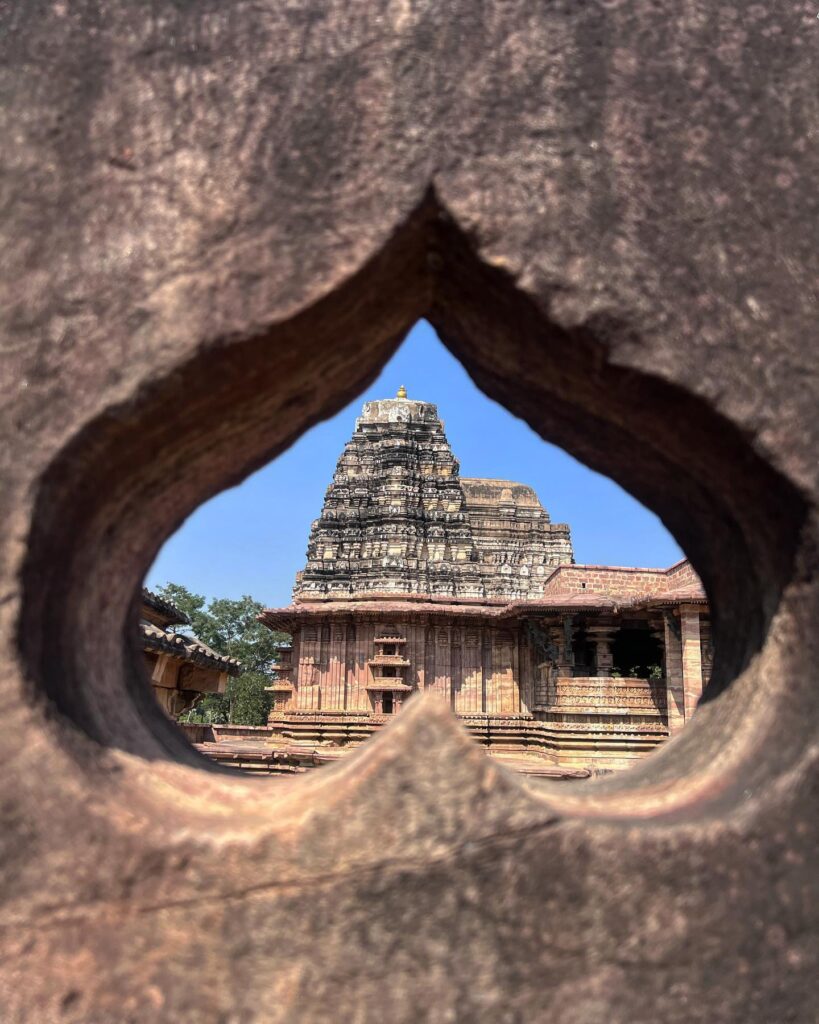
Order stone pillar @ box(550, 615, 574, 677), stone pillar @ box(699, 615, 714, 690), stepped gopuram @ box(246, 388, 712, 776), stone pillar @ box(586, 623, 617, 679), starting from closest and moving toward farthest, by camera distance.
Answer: stone pillar @ box(699, 615, 714, 690) → stepped gopuram @ box(246, 388, 712, 776) → stone pillar @ box(550, 615, 574, 677) → stone pillar @ box(586, 623, 617, 679)

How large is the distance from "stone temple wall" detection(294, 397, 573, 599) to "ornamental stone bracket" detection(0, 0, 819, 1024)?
63.0 feet

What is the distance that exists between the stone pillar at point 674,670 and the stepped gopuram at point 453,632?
1.0 inches

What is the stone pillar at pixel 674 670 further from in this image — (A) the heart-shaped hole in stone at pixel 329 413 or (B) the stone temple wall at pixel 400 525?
(A) the heart-shaped hole in stone at pixel 329 413

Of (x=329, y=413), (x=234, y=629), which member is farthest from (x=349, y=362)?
(x=234, y=629)

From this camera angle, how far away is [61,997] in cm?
145

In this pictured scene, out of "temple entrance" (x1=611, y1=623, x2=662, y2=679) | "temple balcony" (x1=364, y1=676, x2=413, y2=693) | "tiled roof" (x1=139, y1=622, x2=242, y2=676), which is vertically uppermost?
"temple entrance" (x1=611, y1=623, x2=662, y2=679)

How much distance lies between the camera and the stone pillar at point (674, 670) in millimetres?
14398

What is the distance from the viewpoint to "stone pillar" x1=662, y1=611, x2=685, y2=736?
A: 1440cm

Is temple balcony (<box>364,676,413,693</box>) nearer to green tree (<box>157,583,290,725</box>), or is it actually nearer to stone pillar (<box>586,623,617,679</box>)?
stone pillar (<box>586,623,617,679</box>)

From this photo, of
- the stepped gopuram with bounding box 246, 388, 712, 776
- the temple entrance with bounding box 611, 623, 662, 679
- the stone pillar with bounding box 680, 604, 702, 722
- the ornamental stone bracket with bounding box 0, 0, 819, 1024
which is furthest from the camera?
the temple entrance with bounding box 611, 623, 662, 679

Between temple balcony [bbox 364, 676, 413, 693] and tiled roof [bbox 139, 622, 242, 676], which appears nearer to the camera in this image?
tiled roof [bbox 139, 622, 242, 676]

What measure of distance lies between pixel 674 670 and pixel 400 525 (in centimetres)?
1091

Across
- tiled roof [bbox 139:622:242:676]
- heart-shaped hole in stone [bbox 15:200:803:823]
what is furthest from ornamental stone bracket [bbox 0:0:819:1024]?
tiled roof [bbox 139:622:242:676]

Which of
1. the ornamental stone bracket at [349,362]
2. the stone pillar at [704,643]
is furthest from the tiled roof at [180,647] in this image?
the stone pillar at [704,643]
